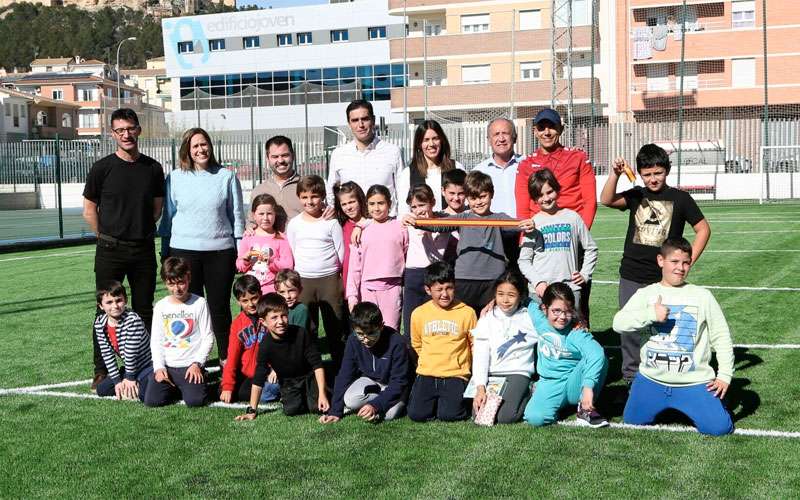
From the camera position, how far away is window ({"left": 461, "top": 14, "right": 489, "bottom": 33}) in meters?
48.5

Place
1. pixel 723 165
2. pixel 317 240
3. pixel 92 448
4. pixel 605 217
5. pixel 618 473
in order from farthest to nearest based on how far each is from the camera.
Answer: pixel 723 165, pixel 605 217, pixel 317 240, pixel 92 448, pixel 618 473

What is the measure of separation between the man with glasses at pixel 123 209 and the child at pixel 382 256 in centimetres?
161

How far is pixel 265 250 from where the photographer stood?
714 centimetres

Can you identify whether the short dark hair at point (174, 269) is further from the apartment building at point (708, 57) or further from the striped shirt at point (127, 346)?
the apartment building at point (708, 57)

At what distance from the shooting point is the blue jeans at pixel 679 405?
5477mm

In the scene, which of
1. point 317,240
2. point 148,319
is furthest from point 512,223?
point 148,319

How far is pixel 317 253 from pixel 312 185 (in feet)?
1.66

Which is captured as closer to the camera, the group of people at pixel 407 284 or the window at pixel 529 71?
the group of people at pixel 407 284

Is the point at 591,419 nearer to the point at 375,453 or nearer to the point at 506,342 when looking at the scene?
the point at 506,342

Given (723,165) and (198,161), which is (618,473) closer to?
(198,161)

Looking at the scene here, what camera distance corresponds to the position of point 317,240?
23.2 ft

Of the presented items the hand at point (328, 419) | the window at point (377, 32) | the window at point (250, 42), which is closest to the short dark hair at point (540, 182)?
the hand at point (328, 419)

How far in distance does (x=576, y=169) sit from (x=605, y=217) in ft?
60.9

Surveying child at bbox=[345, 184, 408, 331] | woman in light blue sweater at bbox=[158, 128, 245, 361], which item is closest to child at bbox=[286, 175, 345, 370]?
child at bbox=[345, 184, 408, 331]
